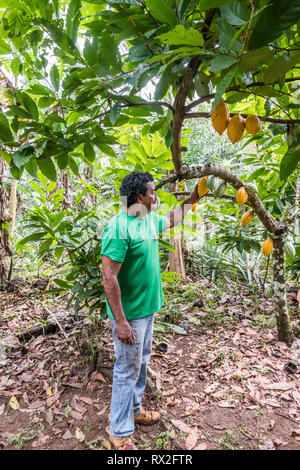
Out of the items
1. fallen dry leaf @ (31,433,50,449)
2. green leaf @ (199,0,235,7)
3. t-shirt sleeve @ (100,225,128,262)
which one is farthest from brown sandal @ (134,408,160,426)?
green leaf @ (199,0,235,7)

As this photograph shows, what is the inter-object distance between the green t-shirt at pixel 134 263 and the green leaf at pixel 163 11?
86 cm

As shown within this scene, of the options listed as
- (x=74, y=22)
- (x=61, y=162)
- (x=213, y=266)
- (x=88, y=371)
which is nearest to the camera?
(x=74, y=22)

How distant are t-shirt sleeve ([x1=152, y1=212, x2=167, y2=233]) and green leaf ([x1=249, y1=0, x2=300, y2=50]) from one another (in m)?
1.25

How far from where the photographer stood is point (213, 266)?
3850mm

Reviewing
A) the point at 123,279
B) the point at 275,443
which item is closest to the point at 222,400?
the point at 275,443

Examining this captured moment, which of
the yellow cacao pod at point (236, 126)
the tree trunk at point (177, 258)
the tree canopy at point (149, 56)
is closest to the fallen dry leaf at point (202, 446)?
the tree canopy at point (149, 56)

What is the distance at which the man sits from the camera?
1305 mm

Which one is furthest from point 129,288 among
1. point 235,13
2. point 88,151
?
point 235,13

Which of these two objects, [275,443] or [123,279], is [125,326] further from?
[275,443]

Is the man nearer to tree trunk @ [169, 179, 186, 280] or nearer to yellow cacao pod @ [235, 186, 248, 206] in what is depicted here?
yellow cacao pod @ [235, 186, 248, 206]

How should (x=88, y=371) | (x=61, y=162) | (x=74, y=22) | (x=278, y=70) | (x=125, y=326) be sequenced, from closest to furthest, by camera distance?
(x=278, y=70) < (x=74, y=22) < (x=61, y=162) < (x=125, y=326) < (x=88, y=371)

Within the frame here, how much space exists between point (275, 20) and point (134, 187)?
106 centimetres

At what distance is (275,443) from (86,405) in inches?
39.9
